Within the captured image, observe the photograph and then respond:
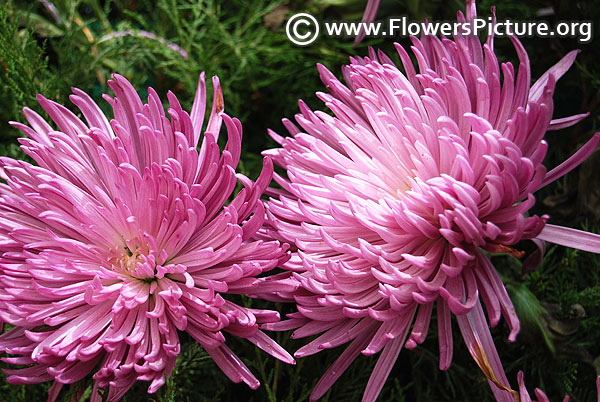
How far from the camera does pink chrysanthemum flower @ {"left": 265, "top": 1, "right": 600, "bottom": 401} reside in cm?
35

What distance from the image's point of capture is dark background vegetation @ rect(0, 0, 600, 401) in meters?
0.48

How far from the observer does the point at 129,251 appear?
1.43 feet

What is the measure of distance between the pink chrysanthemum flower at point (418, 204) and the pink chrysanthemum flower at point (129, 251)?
35mm

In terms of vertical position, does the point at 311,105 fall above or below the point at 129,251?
above

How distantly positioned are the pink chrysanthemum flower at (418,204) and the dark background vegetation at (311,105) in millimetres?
90

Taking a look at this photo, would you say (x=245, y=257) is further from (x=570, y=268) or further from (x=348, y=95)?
(x=570, y=268)

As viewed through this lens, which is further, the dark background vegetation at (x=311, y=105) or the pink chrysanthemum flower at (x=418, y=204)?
the dark background vegetation at (x=311, y=105)

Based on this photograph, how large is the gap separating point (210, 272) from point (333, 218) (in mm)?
89

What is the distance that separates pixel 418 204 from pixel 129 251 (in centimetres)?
21

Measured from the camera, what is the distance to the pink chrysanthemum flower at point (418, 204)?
0.35m

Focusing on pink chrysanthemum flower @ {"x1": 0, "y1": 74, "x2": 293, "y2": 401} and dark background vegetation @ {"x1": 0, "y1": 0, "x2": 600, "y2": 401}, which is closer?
pink chrysanthemum flower @ {"x1": 0, "y1": 74, "x2": 293, "y2": 401}

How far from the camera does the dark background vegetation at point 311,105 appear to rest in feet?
1.59

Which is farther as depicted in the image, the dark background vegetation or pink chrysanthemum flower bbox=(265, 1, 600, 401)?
the dark background vegetation

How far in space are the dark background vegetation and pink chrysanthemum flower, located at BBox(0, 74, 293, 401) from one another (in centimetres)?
4
